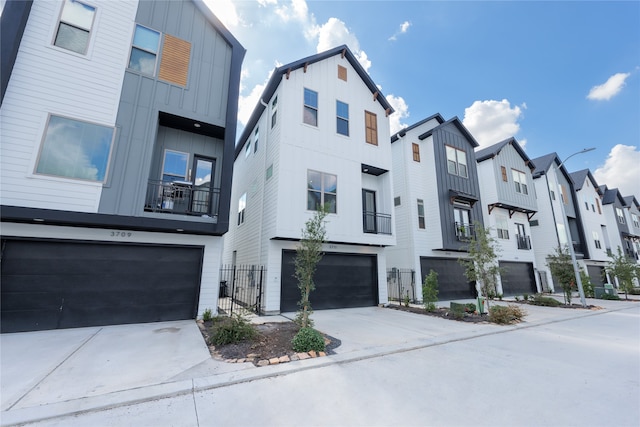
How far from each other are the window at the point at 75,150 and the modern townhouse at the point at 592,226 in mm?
33564

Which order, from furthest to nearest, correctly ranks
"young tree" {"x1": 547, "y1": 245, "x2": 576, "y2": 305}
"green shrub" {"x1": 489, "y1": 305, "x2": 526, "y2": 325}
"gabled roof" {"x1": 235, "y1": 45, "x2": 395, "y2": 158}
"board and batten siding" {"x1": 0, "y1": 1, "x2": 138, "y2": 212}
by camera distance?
"young tree" {"x1": 547, "y1": 245, "x2": 576, "y2": 305} < "gabled roof" {"x1": 235, "y1": 45, "x2": 395, "y2": 158} < "green shrub" {"x1": 489, "y1": 305, "x2": 526, "y2": 325} < "board and batten siding" {"x1": 0, "y1": 1, "x2": 138, "y2": 212}

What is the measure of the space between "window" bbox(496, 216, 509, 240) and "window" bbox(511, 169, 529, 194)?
2690 mm

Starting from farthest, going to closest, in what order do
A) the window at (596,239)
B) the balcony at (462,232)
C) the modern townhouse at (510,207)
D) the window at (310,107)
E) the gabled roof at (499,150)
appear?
the window at (596,239)
the gabled roof at (499,150)
the modern townhouse at (510,207)
the balcony at (462,232)
the window at (310,107)

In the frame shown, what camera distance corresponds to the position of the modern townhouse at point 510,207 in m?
17.5

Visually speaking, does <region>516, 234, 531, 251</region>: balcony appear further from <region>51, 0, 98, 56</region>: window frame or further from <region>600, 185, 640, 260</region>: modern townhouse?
<region>51, 0, 98, 56</region>: window frame

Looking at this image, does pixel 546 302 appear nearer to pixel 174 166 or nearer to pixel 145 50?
pixel 174 166

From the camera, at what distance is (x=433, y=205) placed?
14.8 meters

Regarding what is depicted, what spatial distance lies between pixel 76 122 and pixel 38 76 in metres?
1.45

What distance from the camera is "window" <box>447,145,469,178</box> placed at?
16.1 meters

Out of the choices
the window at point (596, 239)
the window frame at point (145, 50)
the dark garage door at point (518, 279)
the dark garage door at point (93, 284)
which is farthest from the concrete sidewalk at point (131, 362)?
the window at point (596, 239)

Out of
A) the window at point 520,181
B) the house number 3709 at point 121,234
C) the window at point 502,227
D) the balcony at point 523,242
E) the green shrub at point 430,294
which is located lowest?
the green shrub at point 430,294

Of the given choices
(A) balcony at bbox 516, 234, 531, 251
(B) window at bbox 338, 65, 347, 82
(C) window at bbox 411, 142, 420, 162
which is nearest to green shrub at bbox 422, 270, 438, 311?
(C) window at bbox 411, 142, 420, 162

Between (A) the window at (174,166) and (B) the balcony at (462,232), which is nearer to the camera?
(A) the window at (174,166)

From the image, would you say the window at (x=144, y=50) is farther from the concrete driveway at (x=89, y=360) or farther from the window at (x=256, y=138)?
the concrete driveway at (x=89, y=360)
